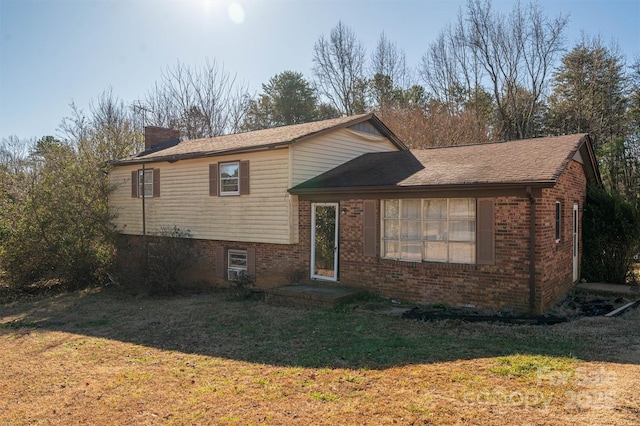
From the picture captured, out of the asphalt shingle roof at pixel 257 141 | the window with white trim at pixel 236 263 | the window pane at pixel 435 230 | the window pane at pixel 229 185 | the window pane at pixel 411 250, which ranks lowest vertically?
the window with white trim at pixel 236 263

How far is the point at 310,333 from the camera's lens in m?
7.93

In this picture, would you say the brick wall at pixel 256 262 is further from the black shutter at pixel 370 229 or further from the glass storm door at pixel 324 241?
the black shutter at pixel 370 229

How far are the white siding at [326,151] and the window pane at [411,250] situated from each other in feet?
11.4

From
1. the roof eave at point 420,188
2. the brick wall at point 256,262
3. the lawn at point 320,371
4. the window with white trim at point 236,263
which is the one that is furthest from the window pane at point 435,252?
the window with white trim at point 236,263

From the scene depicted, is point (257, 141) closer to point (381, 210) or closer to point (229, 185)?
point (229, 185)

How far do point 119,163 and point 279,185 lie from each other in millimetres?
7522

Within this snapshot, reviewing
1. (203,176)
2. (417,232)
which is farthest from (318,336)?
(203,176)

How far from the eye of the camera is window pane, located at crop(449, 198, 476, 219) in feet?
30.9

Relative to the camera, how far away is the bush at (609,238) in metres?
12.0

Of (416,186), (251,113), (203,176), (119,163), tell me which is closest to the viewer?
(416,186)

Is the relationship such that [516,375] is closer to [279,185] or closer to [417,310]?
[417,310]

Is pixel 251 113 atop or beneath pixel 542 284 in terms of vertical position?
atop

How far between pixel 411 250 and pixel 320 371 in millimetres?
4943

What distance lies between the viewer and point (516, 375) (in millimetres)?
5441
